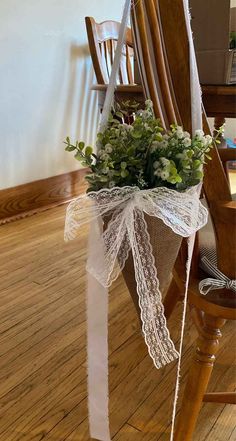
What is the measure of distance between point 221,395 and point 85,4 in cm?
234

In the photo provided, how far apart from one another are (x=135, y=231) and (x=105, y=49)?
141 cm

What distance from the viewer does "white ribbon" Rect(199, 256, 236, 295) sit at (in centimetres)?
74

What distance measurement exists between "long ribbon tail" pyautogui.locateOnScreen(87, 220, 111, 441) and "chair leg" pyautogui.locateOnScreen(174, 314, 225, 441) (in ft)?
0.51

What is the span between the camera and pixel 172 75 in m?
0.69

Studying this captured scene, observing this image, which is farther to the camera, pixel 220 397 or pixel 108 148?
pixel 220 397

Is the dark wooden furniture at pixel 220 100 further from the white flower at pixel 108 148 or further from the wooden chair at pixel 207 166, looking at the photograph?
the white flower at pixel 108 148

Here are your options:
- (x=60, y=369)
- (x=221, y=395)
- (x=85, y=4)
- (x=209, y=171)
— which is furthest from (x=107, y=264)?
(x=85, y=4)

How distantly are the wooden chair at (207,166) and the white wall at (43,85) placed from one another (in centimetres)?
154

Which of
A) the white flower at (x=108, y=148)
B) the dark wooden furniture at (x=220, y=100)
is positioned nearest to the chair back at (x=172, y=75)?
the white flower at (x=108, y=148)

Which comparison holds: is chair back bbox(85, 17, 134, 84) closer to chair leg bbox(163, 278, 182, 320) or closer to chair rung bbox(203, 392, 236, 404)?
chair leg bbox(163, 278, 182, 320)

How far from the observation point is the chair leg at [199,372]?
0.79 metres

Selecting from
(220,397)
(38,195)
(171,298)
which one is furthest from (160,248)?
(38,195)

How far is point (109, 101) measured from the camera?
743 millimetres

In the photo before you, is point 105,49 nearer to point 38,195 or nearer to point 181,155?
point 38,195
